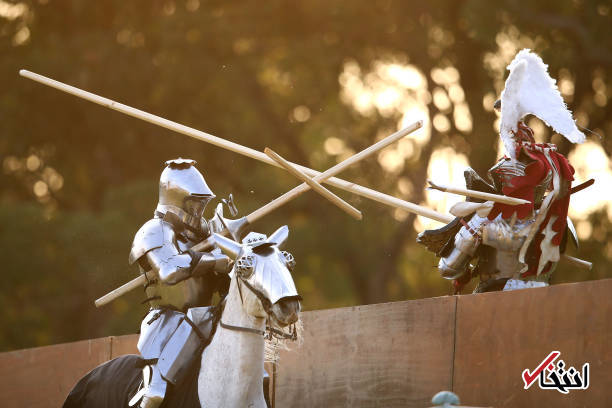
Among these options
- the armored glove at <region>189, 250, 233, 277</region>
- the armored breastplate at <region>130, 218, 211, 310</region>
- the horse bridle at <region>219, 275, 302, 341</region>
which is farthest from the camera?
the armored breastplate at <region>130, 218, 211, 310</region>

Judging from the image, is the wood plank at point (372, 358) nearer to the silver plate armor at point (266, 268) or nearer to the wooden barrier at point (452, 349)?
the wooden barrier at point (452, 349)

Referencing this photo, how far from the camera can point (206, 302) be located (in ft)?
29.4

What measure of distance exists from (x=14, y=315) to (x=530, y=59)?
15.3 m

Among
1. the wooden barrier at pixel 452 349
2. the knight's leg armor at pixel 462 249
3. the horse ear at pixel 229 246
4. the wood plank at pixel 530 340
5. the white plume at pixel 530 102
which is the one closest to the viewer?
the horse ear at pixel 229 246

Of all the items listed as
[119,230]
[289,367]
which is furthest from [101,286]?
[289,367]

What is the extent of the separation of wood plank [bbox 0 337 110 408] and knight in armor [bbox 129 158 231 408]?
3678 mm

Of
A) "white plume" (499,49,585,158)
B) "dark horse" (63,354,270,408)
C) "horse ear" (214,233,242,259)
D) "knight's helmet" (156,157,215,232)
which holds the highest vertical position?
"white plume" (499,49,585,158)

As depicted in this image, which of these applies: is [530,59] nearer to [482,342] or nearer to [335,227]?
[482,342]

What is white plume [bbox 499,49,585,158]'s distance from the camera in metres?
9.41

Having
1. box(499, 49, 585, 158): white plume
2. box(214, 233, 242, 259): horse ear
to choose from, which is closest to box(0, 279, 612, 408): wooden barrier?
box(499, 49, 585, 158): white plume

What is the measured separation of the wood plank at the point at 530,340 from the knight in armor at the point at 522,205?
1.87 feet

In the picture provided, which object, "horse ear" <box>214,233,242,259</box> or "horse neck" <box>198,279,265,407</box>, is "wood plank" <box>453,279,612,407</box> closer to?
"horse neck" <box>198,279,265,407</box>

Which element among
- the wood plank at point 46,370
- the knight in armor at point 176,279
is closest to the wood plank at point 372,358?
the knight in armor at point 176,279

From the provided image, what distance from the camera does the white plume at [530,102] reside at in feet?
30.9
